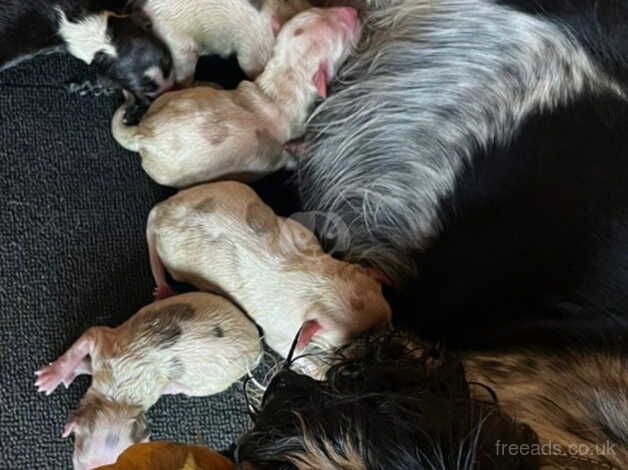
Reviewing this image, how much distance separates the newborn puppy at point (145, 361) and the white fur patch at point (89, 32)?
0.37 metres

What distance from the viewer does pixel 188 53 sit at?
1453 millimetres

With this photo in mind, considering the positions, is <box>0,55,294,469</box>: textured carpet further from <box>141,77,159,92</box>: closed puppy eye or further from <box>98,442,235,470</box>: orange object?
<box>98,442,235,470</box>: orange object

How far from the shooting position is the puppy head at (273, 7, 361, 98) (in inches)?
55.6

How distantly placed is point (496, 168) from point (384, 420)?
0.39 meters

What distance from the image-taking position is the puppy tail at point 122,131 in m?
1.44

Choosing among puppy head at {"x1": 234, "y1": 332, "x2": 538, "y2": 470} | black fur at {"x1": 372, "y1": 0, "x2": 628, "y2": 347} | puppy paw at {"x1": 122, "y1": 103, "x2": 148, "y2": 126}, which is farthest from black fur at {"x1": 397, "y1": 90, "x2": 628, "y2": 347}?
puppy paw at {"x1": 122, "y1": 103, "x2": 148, "y2": 126}

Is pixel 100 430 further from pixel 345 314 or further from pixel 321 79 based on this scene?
pixel 321 79

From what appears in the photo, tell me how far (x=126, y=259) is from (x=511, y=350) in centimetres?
58

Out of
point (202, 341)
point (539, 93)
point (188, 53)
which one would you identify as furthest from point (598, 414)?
point (188, 53)

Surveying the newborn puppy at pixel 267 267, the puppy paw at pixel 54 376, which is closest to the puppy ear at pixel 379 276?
the newborn puppy at pixel 267 267

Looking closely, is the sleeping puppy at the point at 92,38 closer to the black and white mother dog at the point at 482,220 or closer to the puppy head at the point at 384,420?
the black and white mother dog at the point at 482,220

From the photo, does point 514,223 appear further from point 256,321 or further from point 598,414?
point 256,321

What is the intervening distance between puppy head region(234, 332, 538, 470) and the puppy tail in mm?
477

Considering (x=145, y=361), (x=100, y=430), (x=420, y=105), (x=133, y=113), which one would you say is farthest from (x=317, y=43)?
(x=100, y=430)
